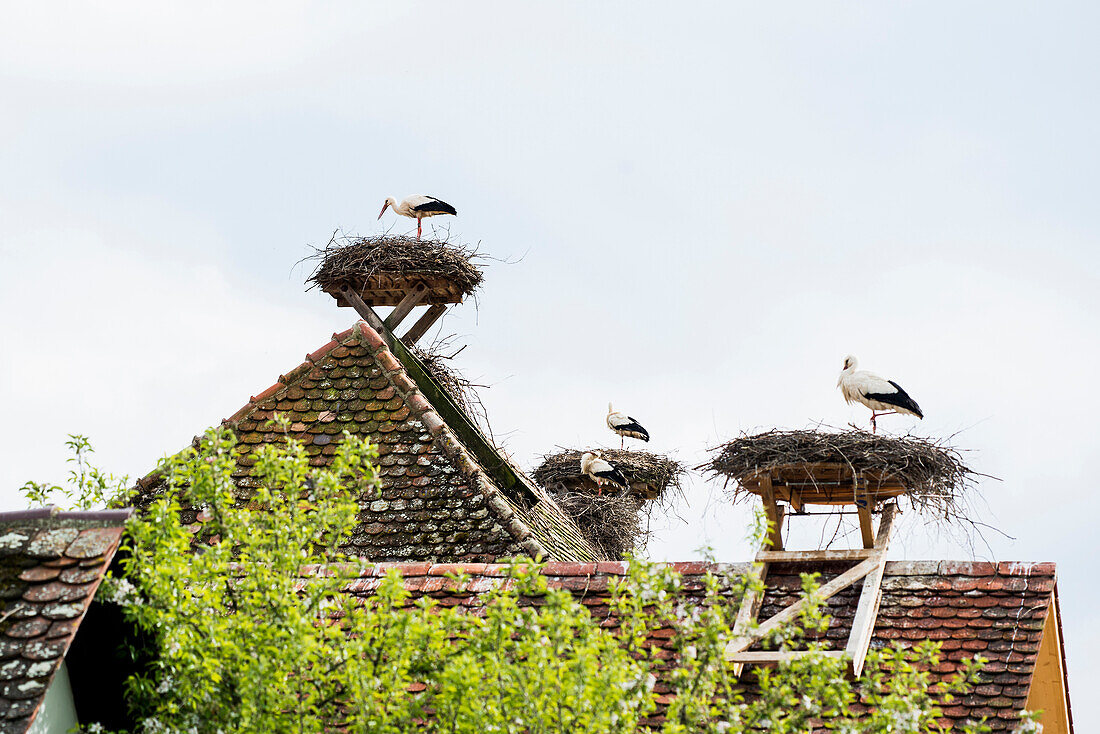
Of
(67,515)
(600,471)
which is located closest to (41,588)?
(67,515)

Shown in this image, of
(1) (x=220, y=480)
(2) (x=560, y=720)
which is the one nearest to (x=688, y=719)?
(2) (x=560, y=720)

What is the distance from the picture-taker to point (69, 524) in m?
5.71

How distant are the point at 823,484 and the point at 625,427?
40.9 feet

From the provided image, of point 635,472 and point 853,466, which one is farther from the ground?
point 635,472

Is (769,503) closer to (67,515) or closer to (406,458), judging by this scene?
(406,458)

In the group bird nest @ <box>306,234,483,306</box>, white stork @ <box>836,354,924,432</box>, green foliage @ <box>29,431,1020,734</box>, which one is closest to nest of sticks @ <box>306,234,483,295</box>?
bird nest @ <box>306,234,483,306</box>

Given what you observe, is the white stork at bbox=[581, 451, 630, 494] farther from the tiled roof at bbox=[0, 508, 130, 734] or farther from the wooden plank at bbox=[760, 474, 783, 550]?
the tiled roof at bbox=[0, 508, 130, 734]

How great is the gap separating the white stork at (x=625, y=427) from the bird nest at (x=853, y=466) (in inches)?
487

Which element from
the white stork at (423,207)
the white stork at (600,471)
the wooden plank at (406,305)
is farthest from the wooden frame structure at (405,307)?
the white stork at (600,471)

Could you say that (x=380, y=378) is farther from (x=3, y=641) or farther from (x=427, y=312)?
(x=3, y=641)

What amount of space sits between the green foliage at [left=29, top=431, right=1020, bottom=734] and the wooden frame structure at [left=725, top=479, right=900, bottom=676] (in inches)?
60.0

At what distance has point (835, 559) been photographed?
8.62 meters

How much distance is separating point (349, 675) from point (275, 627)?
0.41 m

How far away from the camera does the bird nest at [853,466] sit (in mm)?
9180
